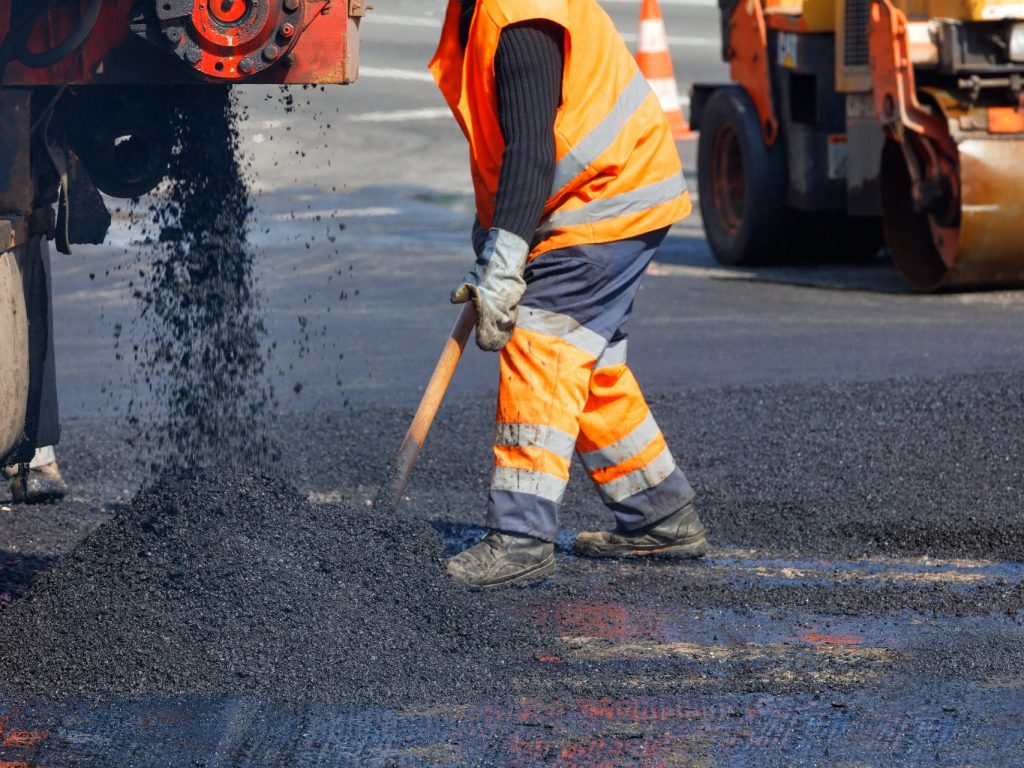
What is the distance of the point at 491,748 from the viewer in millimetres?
3031

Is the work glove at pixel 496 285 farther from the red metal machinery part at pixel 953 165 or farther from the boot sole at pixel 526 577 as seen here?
the red metal machinery part at pixel 953 165

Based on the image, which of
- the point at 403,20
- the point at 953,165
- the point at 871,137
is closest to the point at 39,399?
the point at 953,165

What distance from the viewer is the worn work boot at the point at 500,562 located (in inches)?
158

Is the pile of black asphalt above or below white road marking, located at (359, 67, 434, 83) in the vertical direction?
above

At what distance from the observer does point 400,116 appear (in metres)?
15.4

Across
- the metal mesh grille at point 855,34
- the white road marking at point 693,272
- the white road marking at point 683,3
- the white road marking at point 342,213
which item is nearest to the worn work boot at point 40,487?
the white road marking at point 693,272

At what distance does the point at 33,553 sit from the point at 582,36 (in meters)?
1.94

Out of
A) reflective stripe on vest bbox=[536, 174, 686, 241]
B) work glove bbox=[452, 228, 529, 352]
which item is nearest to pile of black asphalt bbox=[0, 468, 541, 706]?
work glove bbox=[452, 228, 529, 352]

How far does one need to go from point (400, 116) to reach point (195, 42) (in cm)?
1196

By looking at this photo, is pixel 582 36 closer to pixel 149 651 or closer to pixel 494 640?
pixel 494 640

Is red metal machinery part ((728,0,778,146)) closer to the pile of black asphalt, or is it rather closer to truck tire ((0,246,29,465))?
the pile of black asphalt

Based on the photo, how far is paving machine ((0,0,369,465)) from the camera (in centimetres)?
351

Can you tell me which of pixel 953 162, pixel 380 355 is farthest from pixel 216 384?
pixel 953 162

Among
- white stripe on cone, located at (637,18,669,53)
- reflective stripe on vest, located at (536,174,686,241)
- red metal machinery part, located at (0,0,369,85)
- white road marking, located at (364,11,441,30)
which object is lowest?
white road marking, located at (364,11,441,30)
